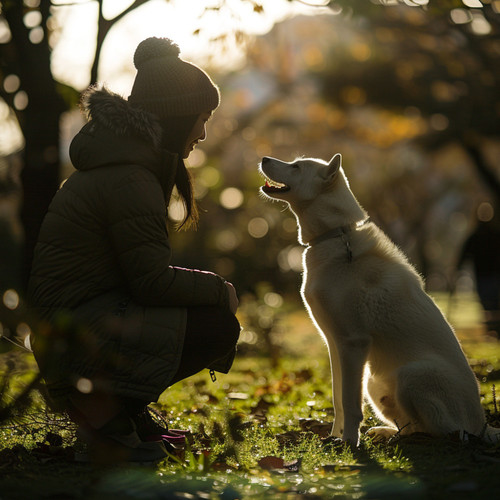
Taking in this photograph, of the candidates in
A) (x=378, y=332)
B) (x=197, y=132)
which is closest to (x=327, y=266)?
(x=378, y=332)

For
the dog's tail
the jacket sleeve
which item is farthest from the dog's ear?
the dog's tail

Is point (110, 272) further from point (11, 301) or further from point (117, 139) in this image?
point (11, 301)

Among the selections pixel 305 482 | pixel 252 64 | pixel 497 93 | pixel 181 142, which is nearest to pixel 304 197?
pixel 181 142

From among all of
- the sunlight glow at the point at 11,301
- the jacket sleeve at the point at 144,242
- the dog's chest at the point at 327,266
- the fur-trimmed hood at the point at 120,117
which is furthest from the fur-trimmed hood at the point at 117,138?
the dog's chest at the point at 327,266

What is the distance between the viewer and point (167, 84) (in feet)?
12.8

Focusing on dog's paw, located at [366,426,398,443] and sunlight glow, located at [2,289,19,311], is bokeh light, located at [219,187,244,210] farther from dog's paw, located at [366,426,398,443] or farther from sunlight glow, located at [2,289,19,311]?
sunlight glow, located at [2,289,19,311]

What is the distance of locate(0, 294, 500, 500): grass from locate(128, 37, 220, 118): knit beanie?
Answer: 5.53 feet

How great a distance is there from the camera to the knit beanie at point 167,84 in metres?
3.89

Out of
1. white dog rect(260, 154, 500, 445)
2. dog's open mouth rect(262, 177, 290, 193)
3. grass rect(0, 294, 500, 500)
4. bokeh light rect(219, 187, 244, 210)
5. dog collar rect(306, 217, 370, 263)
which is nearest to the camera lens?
grass rect(0, 294, 500, 500)

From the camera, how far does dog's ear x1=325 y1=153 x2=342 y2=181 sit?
4.70m

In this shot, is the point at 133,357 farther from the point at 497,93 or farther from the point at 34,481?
the point at 497,93

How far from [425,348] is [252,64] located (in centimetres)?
2346

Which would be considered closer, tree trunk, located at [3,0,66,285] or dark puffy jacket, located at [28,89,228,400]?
dark puffy jacket, located at [28,89,228,400]

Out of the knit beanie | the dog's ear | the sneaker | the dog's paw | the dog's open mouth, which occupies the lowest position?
the dog's paw
